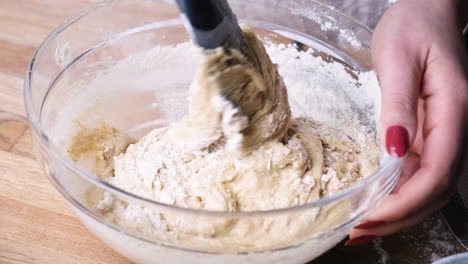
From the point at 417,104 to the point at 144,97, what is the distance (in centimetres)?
68

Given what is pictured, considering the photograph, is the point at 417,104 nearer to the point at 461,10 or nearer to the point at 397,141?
the point at 397,141

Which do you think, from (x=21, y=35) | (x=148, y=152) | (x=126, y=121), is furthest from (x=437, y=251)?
(x=21, y=35)

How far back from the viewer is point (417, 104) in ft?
3.04

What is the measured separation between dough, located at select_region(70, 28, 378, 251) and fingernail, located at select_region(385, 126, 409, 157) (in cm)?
12

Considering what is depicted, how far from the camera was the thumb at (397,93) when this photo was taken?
0.84m

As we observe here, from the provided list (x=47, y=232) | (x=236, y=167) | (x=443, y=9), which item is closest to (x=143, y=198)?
(x=236, y=167)

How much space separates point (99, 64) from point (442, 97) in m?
0.79

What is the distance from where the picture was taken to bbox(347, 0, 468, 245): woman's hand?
883 mm

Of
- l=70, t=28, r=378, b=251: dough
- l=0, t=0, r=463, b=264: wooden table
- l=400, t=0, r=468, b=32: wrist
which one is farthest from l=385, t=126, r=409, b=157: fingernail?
l=400, t=0, r=468, b=32: wrist

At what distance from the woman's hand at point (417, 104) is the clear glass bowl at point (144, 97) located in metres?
0.05

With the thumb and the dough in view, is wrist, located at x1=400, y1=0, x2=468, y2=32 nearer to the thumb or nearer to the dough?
the thumb

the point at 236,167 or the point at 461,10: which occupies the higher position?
the point at 461,10

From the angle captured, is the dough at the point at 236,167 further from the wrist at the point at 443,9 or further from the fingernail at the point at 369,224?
the wrist at the point at 443,9

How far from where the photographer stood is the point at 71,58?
3.62 ft
